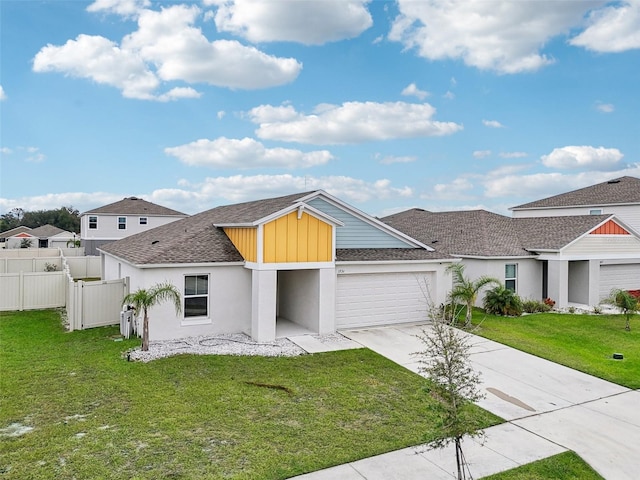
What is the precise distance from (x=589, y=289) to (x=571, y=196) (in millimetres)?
15277

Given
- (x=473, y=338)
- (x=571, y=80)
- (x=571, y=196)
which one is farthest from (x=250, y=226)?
(x=571, y=196)

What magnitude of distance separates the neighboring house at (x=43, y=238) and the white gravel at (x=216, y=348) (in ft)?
163

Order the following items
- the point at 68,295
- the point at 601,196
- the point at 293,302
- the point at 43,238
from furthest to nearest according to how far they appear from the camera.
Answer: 1. the point at 43,238
2. the point at 601,196
3. the point at 68,295
4. the point at 293,302

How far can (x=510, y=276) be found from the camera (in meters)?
20.5

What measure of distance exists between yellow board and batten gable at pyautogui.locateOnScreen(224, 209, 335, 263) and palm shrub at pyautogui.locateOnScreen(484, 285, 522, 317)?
8.42 metres

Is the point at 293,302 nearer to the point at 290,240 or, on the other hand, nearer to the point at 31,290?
the point at 290,240

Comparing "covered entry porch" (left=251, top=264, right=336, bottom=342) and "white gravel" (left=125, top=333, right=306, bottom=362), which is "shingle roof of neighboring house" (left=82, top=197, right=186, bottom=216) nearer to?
"covered entry porch" (left=251, top=264, right=336, bottom=342)

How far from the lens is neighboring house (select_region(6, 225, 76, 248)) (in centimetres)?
5712

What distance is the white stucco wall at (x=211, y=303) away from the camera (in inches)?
509

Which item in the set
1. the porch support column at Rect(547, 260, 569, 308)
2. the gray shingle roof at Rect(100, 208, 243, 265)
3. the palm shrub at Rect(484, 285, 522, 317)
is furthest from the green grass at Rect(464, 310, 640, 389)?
the gray shingle roof at Rect(100, 208, 243, 265)

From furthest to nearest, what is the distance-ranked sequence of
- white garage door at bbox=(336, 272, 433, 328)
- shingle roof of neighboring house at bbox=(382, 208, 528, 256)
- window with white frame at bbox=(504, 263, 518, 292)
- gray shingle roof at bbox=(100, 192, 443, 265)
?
shingle roof of neighboring house at bbox=(382, 208, 528, 256)
window with white frame at bbox=(504, 263, 518, 292)
white garage door at bbox=(336, 272, 433, 328)
gray shingle roof at bbox=(100, 192, 443, 265)

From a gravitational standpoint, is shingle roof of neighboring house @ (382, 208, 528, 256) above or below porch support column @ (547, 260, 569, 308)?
above

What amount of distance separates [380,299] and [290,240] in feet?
14.7

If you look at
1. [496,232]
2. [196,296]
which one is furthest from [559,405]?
[496,232]
